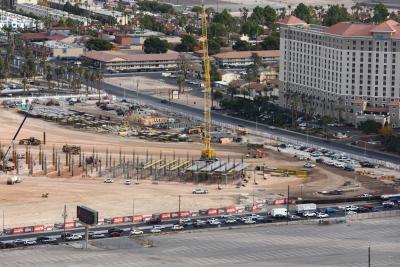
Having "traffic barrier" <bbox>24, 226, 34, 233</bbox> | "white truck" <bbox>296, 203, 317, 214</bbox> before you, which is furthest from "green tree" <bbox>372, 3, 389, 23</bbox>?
"traffic barrier" <bbox>24, 226, 34, 233</bbox>

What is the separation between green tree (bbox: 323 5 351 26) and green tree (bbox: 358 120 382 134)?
50.6 m

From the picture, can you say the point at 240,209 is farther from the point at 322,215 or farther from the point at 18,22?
the point at 18,22

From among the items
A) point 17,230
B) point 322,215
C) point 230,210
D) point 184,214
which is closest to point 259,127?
point 230,210

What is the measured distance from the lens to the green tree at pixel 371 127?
121938 mm

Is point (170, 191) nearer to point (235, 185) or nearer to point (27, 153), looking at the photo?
point (235, 185)

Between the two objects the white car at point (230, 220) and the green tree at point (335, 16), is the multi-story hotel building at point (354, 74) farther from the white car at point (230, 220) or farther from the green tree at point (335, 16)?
the green tree at point (335, 16)

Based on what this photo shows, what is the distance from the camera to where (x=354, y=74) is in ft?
424

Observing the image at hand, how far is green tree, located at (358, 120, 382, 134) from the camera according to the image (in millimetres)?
121938

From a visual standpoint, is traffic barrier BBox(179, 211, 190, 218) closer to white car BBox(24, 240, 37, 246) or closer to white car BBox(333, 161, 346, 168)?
white car BBox(24, 240, 37, 246)

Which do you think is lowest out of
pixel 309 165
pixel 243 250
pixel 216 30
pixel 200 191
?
pixel 243 250

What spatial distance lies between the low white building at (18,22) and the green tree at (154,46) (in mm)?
23061

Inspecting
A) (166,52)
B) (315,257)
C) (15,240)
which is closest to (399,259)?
(315,257)

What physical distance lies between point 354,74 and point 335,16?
52.6 meters

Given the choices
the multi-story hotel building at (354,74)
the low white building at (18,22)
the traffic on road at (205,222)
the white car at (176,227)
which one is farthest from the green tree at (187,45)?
the white car at (176,227)
